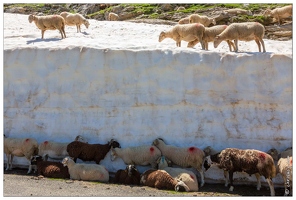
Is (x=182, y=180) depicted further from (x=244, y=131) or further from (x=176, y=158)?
(x=244, y=131)

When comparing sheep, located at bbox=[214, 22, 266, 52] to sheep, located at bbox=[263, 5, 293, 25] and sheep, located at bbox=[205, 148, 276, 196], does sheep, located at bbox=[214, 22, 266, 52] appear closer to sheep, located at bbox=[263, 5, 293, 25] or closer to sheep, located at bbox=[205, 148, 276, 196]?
sheep, located at bbox=[205, 148, 276, 196]

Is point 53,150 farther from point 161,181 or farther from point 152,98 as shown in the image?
point 161,181

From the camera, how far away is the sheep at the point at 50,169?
12.5 meters

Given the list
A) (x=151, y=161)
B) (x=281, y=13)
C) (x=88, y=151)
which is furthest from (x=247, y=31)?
(x=281, y=13)

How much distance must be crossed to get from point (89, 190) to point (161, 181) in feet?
6.17

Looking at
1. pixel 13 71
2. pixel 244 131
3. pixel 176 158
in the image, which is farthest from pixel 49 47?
pixel 244 131

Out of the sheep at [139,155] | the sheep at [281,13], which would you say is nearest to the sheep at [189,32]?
the sheep at [139,155]

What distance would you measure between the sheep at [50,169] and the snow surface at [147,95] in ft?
4.01

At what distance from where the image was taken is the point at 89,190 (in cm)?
1079

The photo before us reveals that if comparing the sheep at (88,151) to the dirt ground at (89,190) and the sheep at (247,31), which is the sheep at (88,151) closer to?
the dirt ground at (89,190)

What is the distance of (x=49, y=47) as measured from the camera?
15.6m

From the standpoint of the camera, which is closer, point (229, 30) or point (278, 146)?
point (278, 146)

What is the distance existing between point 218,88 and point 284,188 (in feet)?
12.1

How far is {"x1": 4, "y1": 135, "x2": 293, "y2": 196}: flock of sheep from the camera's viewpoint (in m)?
11.3
